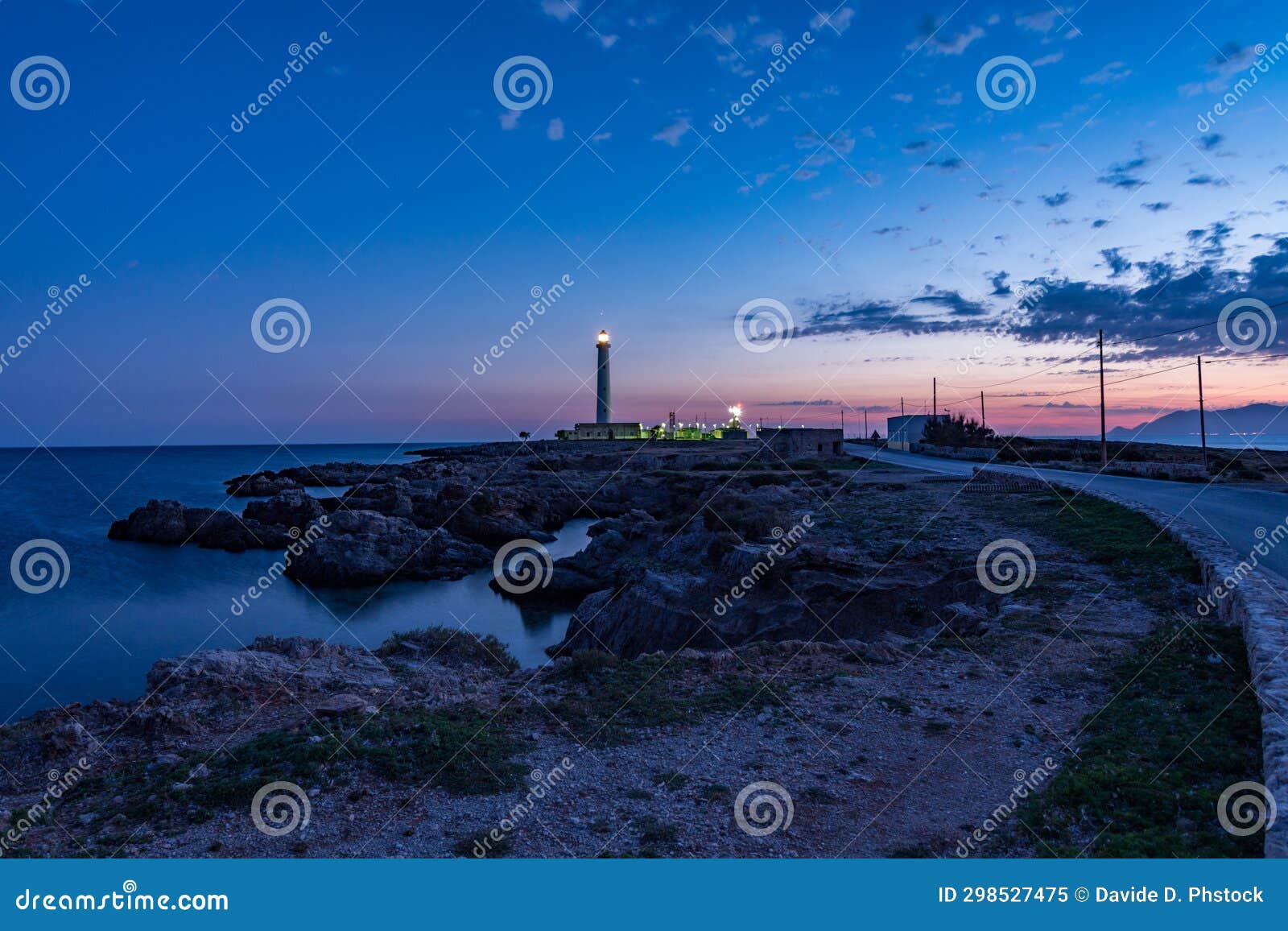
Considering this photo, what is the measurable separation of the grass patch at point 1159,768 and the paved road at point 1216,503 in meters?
6.60

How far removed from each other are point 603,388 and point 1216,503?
92.1 meters

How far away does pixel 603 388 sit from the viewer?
110188 millimetres

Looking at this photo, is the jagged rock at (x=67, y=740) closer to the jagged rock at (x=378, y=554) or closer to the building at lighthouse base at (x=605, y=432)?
the jagged rock at (x=378, y=554)

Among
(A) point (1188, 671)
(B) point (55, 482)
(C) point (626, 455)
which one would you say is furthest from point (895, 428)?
(B) point (55, 482)

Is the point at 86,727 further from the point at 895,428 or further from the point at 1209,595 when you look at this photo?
the point at 895,428

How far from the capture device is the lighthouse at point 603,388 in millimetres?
106750

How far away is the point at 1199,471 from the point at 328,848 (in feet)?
139

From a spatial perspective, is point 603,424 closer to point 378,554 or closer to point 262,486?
point 262,486

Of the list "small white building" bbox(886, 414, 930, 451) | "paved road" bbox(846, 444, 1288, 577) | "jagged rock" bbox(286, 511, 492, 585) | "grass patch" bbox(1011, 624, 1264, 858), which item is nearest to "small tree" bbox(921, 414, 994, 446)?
"small white building" bbox(886, 414, 930, 451)

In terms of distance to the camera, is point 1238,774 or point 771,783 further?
point 771,783

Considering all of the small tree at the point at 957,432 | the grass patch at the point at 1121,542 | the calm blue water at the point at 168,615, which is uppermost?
the small tree at the point at 957,432

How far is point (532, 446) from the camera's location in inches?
3935

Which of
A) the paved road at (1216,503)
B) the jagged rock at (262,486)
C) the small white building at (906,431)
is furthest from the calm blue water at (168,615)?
the small white building at (906,431)

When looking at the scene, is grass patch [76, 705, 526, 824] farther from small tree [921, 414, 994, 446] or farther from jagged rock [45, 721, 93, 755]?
small tree [921, 414, 994, 446]
